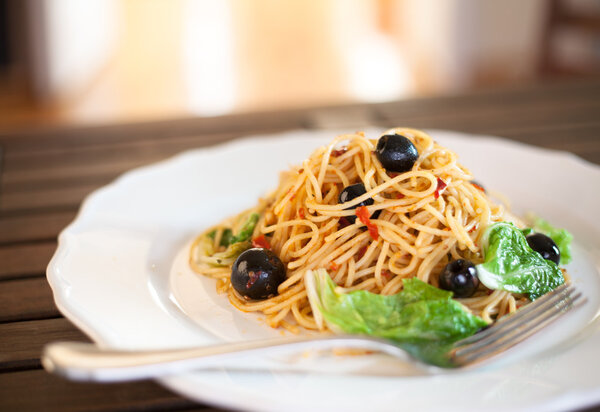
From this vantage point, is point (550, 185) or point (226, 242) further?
point (550, 185)

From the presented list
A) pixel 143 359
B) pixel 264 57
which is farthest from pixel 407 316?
pixel 264 57

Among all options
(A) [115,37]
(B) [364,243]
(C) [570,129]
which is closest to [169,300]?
(B) [364,243]

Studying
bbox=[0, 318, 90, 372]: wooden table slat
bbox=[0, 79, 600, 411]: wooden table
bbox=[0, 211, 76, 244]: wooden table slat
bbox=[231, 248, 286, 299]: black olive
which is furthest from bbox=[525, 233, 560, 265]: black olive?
bbox=[0, 211, 76, 244]: wooden table slat

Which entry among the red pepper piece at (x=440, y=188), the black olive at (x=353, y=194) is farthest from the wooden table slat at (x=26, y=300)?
the red pepper piece at (x=440, y=188)

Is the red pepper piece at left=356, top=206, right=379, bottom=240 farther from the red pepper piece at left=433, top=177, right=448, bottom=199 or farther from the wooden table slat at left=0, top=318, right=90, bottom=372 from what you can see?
the wooden table slat at left=0, top=318, right=90, bottom=372

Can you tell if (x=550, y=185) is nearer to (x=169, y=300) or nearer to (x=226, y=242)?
(x=226, y=242)

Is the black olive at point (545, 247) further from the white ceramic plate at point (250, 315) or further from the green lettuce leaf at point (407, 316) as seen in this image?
the green lettuce leaf at point (407, 316)
